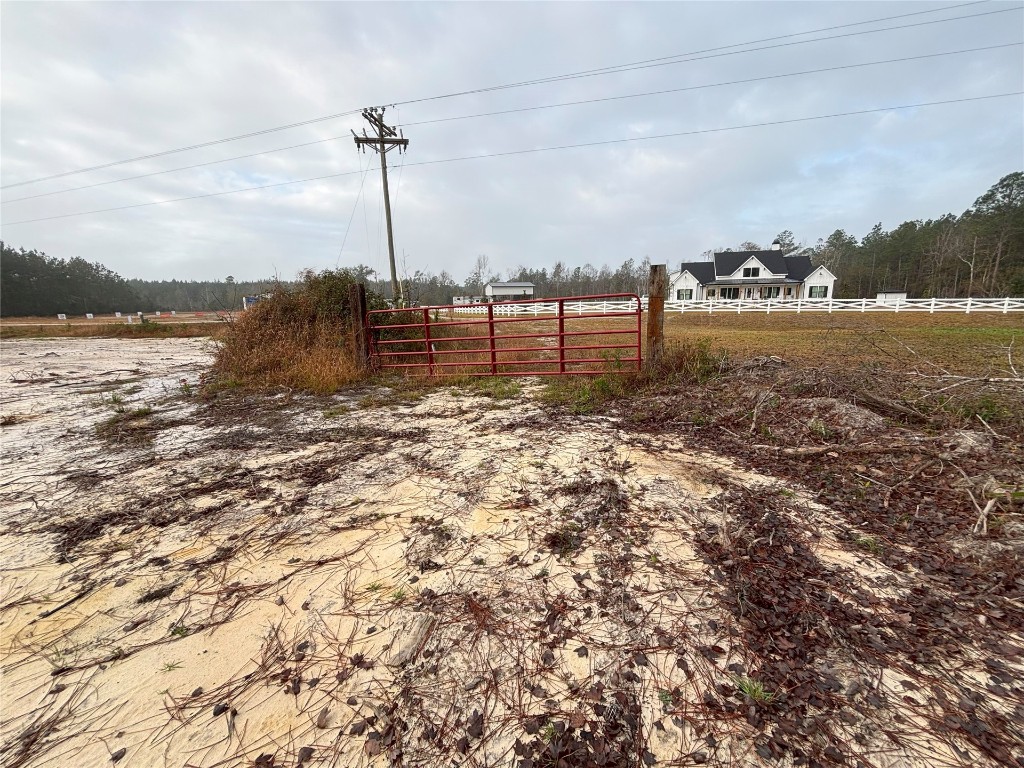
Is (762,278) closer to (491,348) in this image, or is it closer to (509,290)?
(509,290)

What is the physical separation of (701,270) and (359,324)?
46.5 metres

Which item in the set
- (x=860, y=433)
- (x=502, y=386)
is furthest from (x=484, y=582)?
(x=502, y=386)

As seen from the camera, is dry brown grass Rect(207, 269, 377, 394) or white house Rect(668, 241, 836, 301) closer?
dry brown grass Rect(207, 269, 377, 394)

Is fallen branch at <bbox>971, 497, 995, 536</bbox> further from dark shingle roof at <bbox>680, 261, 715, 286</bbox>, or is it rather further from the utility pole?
dark shingle roof at <bbox>680, 261, 715, 286</bbox>

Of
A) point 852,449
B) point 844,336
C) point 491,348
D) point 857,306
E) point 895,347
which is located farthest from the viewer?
point 857,306

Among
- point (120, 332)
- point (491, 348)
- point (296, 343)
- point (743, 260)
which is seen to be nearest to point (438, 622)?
point (491, 348)

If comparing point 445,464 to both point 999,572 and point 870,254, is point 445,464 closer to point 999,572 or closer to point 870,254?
point 999,572

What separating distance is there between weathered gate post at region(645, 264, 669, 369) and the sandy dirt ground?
2938mm

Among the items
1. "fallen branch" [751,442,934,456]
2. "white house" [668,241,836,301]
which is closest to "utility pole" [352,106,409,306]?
"fallen branch" [751,442,934,456]

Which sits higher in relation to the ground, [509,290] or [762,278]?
[509,290]

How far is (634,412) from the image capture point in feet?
18.2

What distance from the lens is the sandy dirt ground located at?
1.56 meters

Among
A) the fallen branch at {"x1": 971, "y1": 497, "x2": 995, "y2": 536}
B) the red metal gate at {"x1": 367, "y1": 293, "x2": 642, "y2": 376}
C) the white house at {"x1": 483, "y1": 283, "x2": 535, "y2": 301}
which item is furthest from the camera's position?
the white house at {"x1": 483, "y1": 283, "x2": 535, "y2": 301}

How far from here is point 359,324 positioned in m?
8.77
